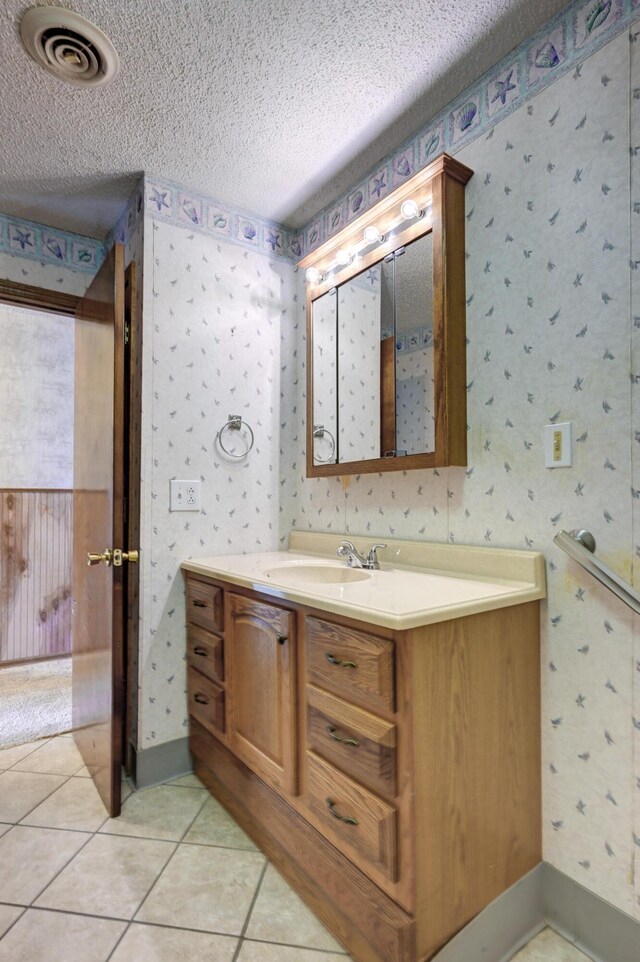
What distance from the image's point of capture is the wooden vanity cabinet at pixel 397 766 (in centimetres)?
103

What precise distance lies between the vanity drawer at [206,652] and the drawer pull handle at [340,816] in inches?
26.3

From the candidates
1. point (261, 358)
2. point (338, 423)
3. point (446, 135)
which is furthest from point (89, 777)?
point (446, 135)

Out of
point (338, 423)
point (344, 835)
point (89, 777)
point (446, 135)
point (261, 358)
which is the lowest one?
point (89, 777)

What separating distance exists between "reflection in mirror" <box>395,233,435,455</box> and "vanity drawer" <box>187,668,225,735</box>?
3.54ft

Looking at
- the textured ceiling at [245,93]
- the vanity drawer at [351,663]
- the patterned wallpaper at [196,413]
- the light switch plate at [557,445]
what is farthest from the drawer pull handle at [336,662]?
the textured ceiling at [245,93]

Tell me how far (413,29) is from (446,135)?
332 mm

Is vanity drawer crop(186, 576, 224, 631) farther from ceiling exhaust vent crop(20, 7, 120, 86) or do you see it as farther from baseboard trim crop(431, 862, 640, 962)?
ceiling exhaust vent crop(20, 7, 120, 86)

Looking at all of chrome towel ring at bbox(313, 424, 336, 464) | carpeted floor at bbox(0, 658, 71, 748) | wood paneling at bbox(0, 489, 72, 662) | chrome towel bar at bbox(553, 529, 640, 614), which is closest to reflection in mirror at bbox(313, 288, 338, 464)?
chrome towel ring at bbox(313, 424, 336, 464)

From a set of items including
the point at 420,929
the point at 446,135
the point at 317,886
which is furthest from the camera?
the point at 446,135

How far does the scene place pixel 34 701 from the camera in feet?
8.91

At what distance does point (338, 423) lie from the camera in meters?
2.03

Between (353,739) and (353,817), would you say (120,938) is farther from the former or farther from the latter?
(353,739)

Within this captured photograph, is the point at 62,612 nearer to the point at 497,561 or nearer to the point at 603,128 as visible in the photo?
the point at 497,561

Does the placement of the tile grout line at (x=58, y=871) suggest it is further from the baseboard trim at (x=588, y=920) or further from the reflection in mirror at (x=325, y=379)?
the reflection in mirror at (x=325, y=379)
